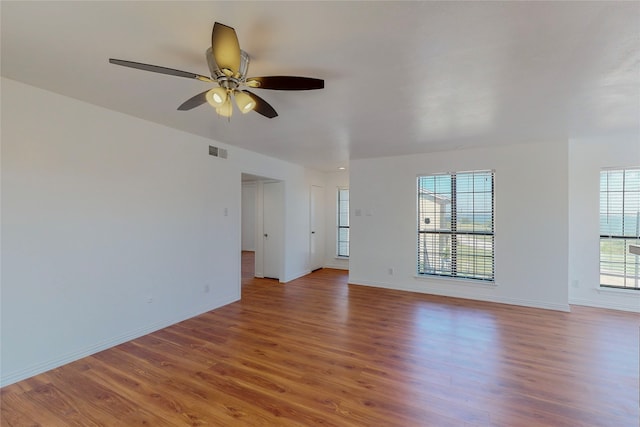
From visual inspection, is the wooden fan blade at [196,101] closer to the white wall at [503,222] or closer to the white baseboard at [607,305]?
the white wall at [503,222]

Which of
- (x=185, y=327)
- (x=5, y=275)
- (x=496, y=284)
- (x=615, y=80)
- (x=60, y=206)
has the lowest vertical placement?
(x=185, y=327)

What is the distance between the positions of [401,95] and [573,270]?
4109 millimetres

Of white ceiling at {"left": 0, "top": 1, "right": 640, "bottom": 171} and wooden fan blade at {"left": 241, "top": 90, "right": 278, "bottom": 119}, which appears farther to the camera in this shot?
wooden fan blade at {"left": 241, "top": 90, "right": 278, "bottom": 119}

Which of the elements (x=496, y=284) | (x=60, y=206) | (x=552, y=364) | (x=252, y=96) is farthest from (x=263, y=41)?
(x=496, y=284)

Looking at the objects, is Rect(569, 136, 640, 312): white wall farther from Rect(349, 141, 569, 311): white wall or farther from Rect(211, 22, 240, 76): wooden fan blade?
Rect(211, 22, 240, 76): wooden fan blade

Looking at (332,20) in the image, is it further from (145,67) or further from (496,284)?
(496,284)

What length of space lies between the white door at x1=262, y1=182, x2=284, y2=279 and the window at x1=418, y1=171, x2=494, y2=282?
2.73 metres

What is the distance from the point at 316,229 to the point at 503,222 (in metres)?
3.91

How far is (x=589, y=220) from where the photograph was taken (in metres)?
4.14

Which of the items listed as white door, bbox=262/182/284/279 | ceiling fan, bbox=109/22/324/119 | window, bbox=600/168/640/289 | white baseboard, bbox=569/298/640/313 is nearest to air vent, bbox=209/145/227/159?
white door, bbox=262/182/284/279

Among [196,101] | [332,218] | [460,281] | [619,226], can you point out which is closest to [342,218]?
[332,218]

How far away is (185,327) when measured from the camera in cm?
345

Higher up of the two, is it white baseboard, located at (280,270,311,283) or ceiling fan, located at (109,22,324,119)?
ceiling fan, located at (109,22,324,119)

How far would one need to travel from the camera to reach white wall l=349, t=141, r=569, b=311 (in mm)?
4074
